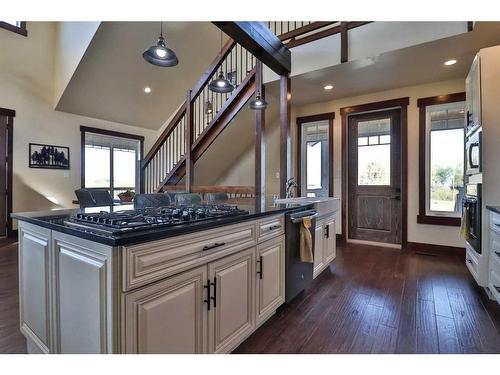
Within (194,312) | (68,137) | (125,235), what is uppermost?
(68,137)

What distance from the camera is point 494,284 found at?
89.1 inches

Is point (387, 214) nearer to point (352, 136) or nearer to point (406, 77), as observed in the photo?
point (352, 136)

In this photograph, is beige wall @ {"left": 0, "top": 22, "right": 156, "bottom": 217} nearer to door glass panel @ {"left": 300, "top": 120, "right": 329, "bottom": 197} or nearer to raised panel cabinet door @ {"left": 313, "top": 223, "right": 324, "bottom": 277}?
door glass panel @ {"left": 300, "top": 120, "right": 329, "bottom": 197}

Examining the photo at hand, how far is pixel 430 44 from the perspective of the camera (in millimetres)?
2891

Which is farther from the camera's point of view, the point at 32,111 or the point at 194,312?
the point at 32,111

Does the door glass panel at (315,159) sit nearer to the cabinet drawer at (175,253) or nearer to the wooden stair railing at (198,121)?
the wooden stair railing at (198,121)

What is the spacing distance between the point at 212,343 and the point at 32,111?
5522 millimetres

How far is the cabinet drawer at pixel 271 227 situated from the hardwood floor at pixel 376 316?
652 millimetres

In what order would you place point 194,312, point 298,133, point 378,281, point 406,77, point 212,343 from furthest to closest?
point 298,133 → point 406,77 → point 378,281 → point 212,343 → point 194,312

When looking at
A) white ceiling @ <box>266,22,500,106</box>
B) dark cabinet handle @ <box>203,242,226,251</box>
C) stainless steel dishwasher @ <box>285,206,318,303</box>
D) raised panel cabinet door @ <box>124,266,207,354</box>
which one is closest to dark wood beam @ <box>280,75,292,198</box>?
white ceiling @ <box>266,22,500,106</box>

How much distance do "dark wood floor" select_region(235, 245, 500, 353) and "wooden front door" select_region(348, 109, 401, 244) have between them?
1.28m

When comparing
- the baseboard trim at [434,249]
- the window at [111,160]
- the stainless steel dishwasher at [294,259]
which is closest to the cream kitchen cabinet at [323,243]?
the stainless steel dishwasher at [294,259]

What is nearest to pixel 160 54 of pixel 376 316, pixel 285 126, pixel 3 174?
pixel 285 126
